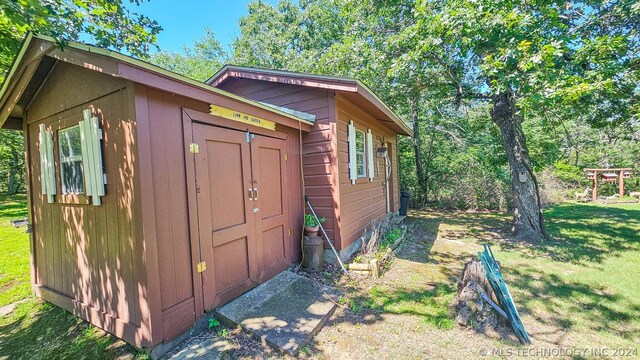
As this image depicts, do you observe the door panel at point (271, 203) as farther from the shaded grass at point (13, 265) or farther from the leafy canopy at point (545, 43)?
the leafy canopy at point (545, 43)

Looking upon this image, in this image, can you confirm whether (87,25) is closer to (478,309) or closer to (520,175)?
(478,309)

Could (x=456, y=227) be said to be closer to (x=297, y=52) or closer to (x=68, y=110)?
(x=68, y=110)

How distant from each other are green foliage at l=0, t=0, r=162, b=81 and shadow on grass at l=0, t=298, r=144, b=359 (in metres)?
3.10

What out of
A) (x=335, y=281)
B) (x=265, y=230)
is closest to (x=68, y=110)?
(x=265, y=230)

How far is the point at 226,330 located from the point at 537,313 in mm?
3389

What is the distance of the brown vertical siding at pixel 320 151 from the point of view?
4.41 metres

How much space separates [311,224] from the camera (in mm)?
4414

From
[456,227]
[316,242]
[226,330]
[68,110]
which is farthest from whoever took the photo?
[456,227]

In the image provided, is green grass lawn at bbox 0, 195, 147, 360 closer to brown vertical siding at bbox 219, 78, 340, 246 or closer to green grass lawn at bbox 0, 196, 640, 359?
green grass lawn at bbox 0, 196, 640, 359

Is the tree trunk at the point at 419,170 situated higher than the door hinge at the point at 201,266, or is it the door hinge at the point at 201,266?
the tree trunk at the point at 419,170

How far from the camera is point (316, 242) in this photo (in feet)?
14.0

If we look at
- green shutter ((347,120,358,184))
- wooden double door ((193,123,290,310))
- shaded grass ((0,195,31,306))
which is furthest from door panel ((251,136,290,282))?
shaded grass ((0,195,31,306))

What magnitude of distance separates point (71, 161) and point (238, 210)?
1.84m

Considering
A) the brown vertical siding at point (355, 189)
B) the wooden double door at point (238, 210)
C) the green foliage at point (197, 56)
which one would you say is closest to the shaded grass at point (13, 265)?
the wooden double door at point (238, 210)
